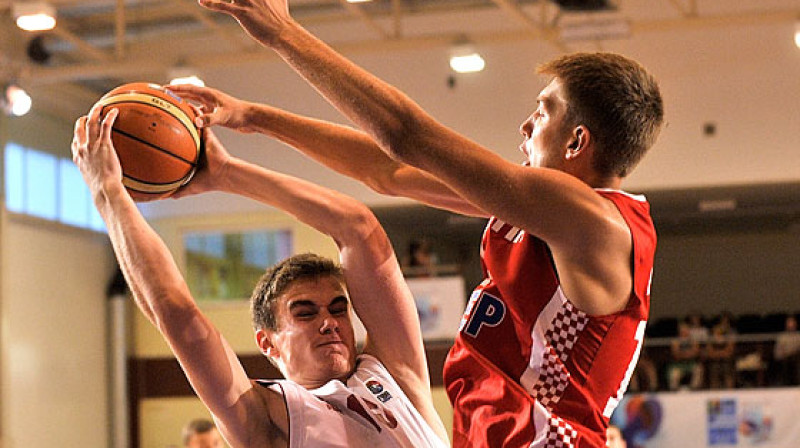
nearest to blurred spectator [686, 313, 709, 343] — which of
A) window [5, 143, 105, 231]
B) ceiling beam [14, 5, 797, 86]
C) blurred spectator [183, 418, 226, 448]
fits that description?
ceiling beam [14, 5, 797, 86]

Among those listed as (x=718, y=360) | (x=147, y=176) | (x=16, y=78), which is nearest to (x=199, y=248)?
(x=16, y=78)

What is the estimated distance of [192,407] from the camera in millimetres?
15195

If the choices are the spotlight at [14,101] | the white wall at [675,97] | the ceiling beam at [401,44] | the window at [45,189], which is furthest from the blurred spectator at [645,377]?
the spotlight at [14,101]

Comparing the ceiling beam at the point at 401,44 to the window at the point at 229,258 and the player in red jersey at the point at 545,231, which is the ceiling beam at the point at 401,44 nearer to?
the window at the point at 229,258

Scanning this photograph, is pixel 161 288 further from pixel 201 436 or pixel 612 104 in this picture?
pixel 201 436

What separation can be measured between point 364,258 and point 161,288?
29.1 inches

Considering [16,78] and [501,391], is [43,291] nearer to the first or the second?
[16,78]

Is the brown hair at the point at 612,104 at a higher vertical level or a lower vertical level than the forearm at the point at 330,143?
higher

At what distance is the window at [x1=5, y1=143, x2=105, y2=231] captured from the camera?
45.1 feet

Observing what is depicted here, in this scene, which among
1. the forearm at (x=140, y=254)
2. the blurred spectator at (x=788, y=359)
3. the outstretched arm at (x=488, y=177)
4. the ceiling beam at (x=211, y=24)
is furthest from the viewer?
the blurred spectator at (x=788, y=359)

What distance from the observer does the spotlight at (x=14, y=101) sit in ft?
39.2

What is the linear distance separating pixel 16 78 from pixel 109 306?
4.20 meters

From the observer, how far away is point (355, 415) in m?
3.18

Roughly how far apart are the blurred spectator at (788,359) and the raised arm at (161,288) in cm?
1150
